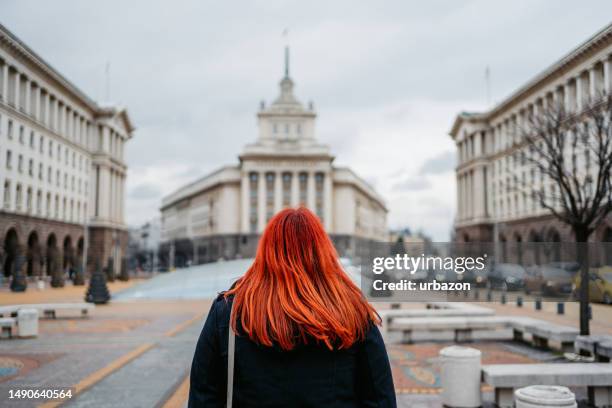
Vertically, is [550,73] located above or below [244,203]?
above

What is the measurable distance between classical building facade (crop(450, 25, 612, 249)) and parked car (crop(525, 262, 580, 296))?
1219 inches

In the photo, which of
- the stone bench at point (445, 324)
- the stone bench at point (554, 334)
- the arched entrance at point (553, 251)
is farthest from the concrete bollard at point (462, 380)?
the stone bench at point (445, 324)

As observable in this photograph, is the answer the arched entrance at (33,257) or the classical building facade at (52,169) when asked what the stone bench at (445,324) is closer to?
the classical building facade at (52,169)

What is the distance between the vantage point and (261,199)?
114625 mm

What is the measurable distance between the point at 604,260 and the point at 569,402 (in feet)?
14.1

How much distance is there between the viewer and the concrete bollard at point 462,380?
898cm

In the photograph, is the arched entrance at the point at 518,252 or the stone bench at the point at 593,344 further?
the stone bench at the point at 593,344

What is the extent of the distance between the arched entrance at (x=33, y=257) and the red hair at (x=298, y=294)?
3929cm

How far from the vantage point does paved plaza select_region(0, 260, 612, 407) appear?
9.74m

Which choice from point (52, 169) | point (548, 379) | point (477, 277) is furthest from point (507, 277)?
point (52, 169)

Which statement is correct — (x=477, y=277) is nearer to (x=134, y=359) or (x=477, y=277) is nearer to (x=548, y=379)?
(x=548, y=379)

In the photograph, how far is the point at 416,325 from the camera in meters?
15.4

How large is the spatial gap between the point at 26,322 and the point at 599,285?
1400 centimetres

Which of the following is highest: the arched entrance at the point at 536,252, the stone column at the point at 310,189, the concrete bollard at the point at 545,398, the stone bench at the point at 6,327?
the stone column at the point at 310,189
